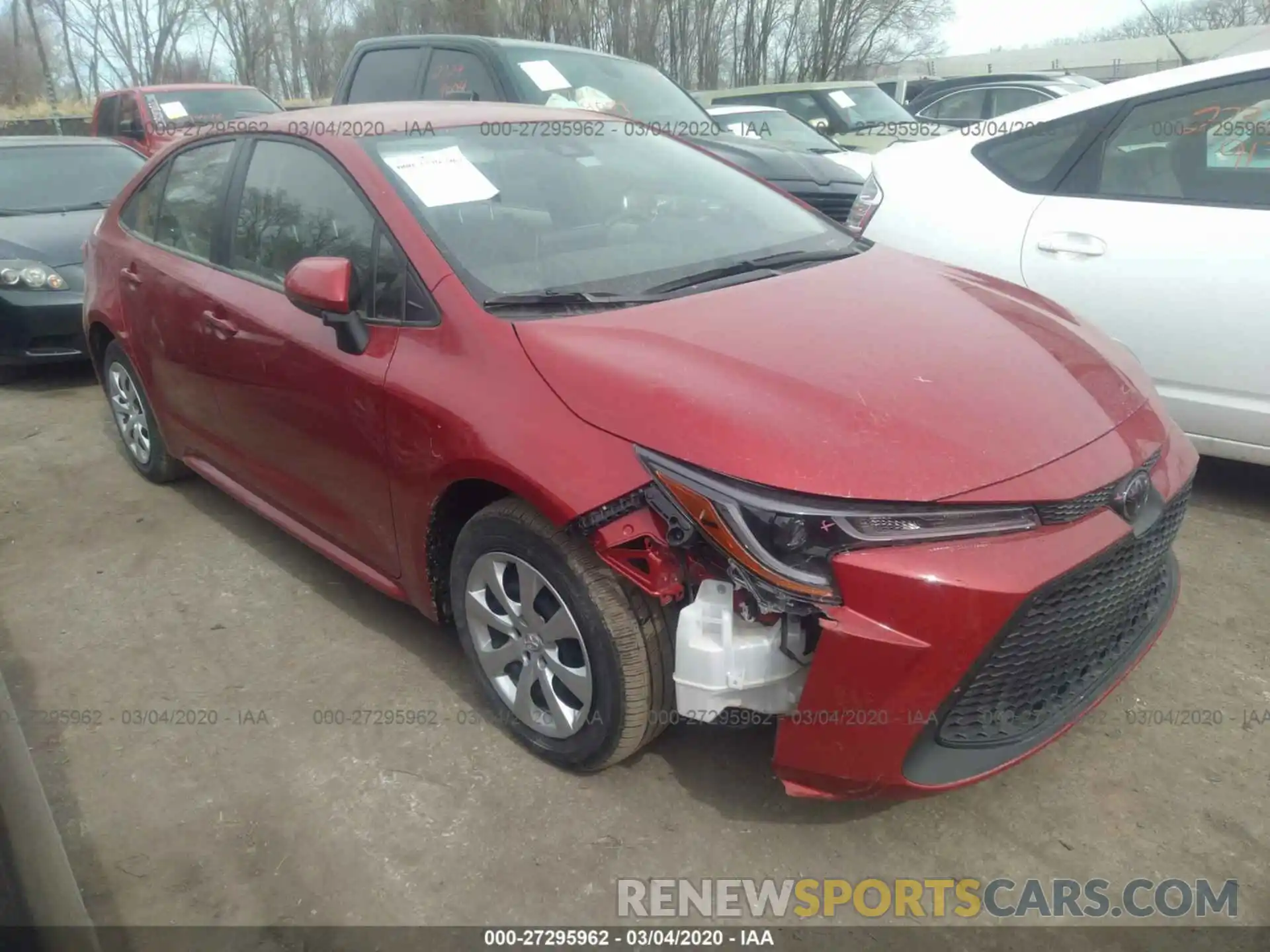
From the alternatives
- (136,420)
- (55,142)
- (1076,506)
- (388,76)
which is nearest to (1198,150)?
(1076,506)

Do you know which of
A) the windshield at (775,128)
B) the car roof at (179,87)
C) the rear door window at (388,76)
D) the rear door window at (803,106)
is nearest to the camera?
the rear door window at (388,76)

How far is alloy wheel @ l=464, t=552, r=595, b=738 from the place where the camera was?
7.68 ft

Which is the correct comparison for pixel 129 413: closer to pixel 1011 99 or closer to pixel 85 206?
pixel 85 206

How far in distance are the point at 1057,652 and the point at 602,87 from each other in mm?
5595

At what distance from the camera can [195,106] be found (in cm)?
1070

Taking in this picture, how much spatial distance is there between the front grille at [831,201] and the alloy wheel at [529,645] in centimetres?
485

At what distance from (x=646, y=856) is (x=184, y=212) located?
9.56ft

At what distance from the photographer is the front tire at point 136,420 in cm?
417

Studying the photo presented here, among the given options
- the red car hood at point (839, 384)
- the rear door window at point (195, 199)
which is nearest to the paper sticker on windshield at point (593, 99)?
the rear door window at point (195, 199)

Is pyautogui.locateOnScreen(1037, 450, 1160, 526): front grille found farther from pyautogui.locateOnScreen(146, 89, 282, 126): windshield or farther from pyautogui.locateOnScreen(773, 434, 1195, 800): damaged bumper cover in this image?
pyautogui.locateOnScreen(146, 89, 282, 126): windshield

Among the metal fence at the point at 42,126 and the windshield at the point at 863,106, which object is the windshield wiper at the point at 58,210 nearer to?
the windshield at the point at 863,106

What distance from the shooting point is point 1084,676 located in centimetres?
224

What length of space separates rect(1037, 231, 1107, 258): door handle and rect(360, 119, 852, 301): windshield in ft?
3.22

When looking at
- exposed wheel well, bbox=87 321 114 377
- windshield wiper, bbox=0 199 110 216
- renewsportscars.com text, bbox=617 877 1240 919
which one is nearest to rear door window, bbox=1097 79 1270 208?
renewsportscars.com text, bbox=617 877 1240 919
